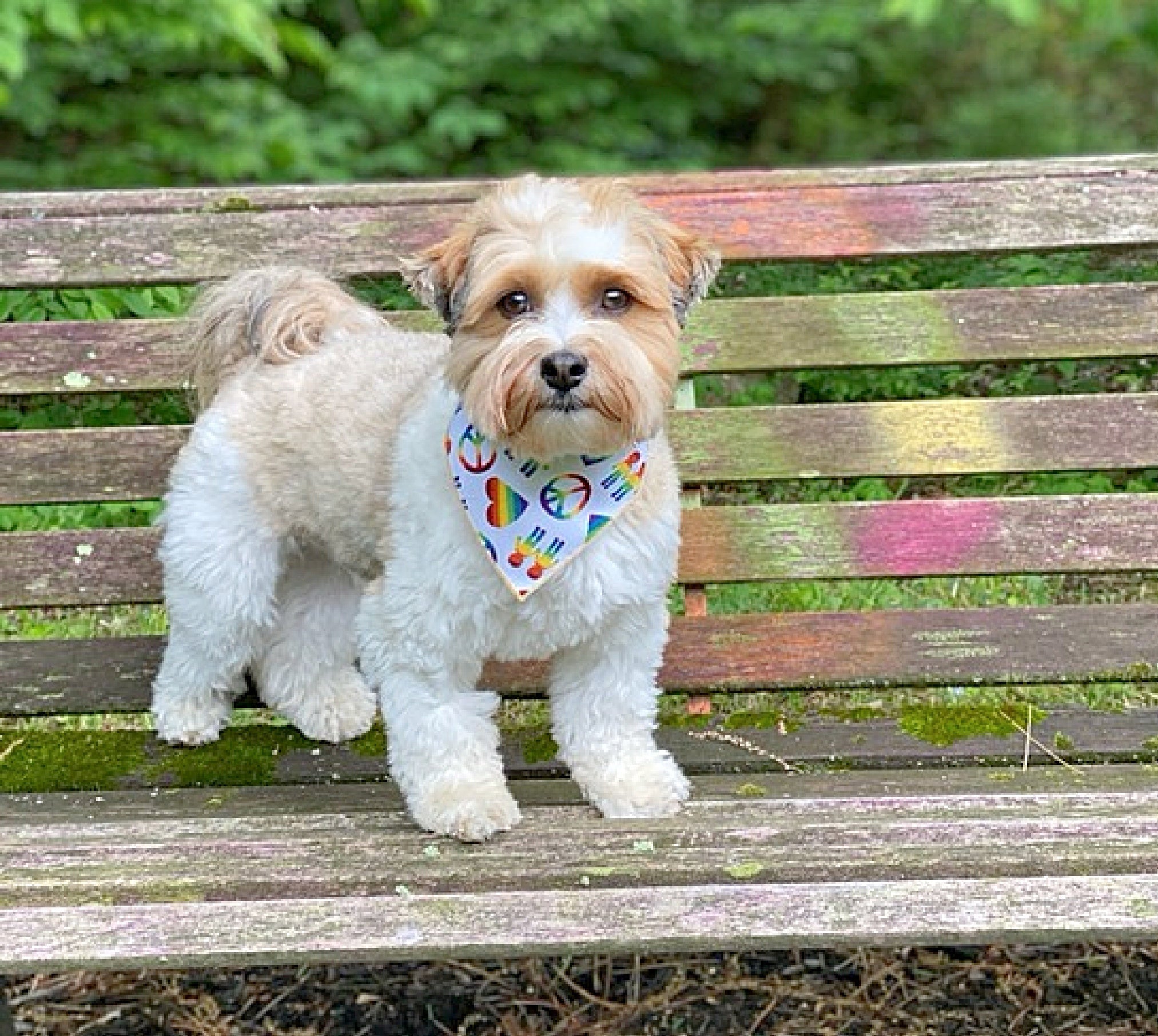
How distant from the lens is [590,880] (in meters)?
2.90

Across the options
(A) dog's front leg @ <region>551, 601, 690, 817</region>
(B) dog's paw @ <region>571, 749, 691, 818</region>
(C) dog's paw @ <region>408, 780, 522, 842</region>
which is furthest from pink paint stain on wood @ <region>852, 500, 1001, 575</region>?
(C) dog's paw @ <region>408, 780, 522, 842</region>

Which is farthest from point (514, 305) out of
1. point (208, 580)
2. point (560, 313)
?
point (208, 580)

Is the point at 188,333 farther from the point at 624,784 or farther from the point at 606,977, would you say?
the point at 606,977

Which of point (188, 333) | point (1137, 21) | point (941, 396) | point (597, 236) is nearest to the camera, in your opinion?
point (597, 236)

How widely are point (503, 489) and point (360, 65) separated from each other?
6.28m

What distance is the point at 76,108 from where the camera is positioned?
8.66 meters

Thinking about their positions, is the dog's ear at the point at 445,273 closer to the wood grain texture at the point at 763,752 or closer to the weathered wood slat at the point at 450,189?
the weathered wood slat at the point at 450,189

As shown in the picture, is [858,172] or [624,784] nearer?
[624,784]

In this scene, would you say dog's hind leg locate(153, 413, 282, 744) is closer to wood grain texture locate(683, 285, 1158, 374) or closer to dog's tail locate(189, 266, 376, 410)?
dog's tail locate(189, 266, 376, 410)

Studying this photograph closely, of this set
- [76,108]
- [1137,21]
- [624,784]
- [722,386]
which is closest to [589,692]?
[624,784]

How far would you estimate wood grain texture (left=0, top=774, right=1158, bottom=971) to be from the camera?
2.61 meters

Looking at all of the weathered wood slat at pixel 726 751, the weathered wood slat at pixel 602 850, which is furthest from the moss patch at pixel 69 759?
the weathered wood slat at pixel 602 850

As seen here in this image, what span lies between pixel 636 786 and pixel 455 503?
70cm

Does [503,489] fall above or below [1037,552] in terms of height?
above
